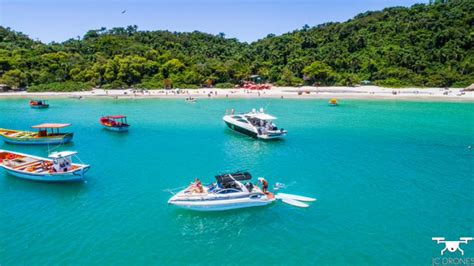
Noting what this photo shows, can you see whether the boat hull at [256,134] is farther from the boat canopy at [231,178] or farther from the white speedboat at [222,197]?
the white speedboat at [222,197]

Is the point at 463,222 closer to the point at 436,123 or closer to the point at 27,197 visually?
the point at 27,197

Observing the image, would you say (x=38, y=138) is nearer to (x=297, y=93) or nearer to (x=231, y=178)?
(x=231, y=178)

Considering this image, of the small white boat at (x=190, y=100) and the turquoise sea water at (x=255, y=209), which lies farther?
the small white boat at (x=190, y=100)

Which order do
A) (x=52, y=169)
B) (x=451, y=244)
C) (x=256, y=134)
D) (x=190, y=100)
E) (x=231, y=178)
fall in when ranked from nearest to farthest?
(x=451, y=244) < (x=231, y=178) < (x=52, y=169) < (x=256, y=134) < (x=190, y=100)

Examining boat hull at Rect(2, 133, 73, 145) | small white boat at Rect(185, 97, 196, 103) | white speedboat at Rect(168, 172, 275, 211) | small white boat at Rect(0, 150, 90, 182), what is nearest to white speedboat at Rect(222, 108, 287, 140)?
white speedboat at Rect(168, 172, 275, 211)

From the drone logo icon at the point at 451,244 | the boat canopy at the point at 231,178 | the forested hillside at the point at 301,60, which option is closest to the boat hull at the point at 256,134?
the boat canopy at the point at 231,178

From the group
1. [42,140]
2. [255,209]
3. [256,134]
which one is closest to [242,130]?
[256,134]
